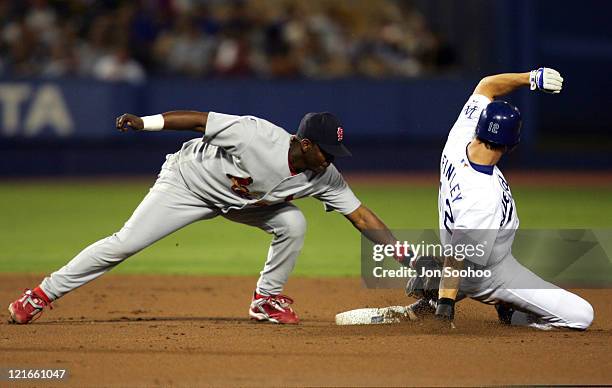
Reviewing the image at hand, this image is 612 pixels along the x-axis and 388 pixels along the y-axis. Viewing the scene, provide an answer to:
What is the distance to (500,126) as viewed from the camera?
6.22 m

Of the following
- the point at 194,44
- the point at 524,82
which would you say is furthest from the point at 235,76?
the point at 524,82

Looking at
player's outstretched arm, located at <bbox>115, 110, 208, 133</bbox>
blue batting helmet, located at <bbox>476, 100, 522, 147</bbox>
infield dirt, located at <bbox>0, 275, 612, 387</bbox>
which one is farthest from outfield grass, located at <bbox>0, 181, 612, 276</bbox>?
blue batting helmet, located at <bbox>476, 100, 522, 147</bbox>

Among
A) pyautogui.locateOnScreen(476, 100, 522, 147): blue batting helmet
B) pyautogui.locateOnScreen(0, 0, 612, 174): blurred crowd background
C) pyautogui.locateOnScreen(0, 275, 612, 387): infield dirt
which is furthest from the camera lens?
pyautogui.locateOnScreen(0, 0, 612, 174): blurred crowd background

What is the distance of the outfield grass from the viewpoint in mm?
10336

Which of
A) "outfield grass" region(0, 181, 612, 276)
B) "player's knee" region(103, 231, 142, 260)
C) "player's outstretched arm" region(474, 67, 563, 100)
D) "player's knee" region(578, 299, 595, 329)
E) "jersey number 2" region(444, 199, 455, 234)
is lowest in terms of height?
"outfield grass" region(0, 181, 612, 276)

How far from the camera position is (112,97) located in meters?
17.4

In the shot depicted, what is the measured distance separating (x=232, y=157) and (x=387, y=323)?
157 cm

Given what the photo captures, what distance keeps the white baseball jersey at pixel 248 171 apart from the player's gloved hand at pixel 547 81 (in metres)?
1.47

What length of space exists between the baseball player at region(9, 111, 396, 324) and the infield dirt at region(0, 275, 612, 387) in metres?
0.47

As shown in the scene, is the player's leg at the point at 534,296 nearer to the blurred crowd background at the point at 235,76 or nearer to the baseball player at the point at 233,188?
the baseball player at the point at 233,188

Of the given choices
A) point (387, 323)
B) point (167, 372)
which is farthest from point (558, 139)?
point (167, 372)

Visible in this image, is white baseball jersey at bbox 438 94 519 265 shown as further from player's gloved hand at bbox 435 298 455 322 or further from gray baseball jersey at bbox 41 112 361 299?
gray baseball jersey at bbox 41 112 361 299

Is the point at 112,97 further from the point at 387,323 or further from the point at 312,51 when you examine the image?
the point at 387,323

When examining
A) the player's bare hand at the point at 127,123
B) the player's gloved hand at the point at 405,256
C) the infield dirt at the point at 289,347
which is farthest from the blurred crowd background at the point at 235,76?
the player's bare hand at the point at 127,123
